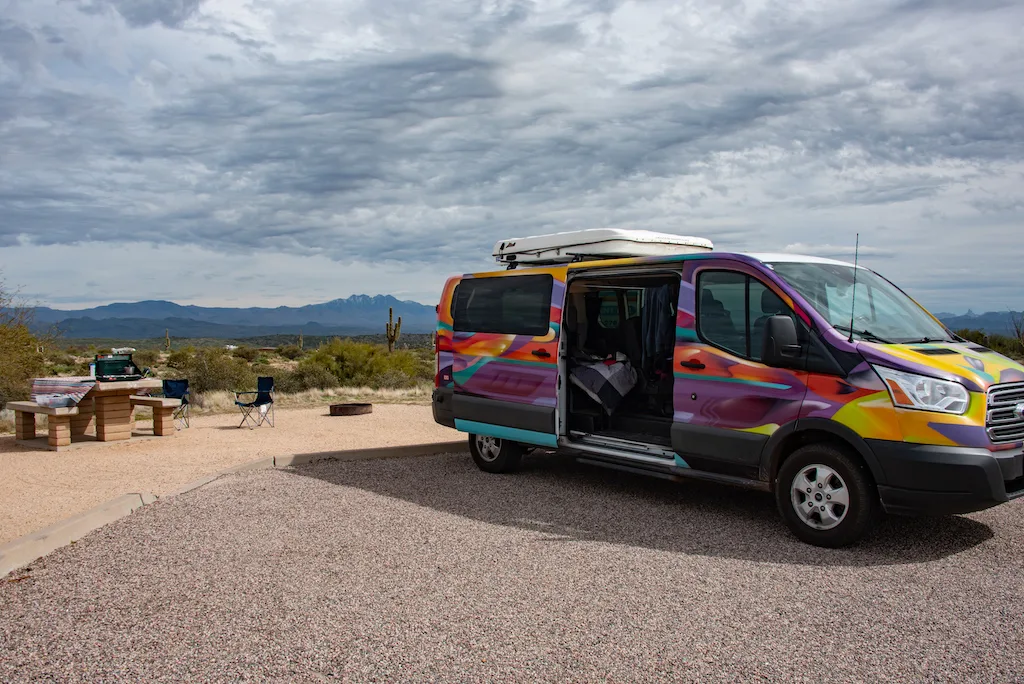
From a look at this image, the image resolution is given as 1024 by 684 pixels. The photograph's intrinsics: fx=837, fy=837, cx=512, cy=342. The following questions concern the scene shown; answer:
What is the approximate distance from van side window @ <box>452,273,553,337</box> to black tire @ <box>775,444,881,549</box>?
2.82 metres

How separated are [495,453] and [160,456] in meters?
4.43

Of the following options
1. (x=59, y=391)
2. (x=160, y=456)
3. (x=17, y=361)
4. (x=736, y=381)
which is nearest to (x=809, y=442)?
(x=736, y=381)

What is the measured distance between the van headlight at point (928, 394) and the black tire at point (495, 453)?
4.02 meters

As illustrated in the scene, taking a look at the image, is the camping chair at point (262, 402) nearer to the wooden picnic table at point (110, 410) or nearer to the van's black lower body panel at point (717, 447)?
the wooden picnic table at point (110, 410)

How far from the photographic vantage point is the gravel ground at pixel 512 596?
3.85 metres

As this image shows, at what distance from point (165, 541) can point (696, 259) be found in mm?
4589

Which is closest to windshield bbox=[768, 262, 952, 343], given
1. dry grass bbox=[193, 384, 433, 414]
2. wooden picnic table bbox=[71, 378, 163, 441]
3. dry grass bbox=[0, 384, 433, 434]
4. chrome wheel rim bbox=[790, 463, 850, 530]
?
chrome wheel rim bbox=[790, 463, 850, 530]

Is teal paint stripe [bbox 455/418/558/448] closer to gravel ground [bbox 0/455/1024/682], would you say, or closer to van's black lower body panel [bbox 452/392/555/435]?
van's black lower body panel [bbox 452/392/555/435]

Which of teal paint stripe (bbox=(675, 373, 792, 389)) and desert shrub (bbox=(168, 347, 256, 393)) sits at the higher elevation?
teal paint stripe (bbox=(675, 373, 792, 389))

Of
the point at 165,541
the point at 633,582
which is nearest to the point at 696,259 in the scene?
the point at 633,582

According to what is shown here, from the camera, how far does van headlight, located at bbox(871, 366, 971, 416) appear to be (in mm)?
5398

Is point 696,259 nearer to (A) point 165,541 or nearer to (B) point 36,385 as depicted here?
(A) point 165,541

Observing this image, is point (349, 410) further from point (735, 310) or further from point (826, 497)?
point (826, 497)

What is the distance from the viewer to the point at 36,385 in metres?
11.0
